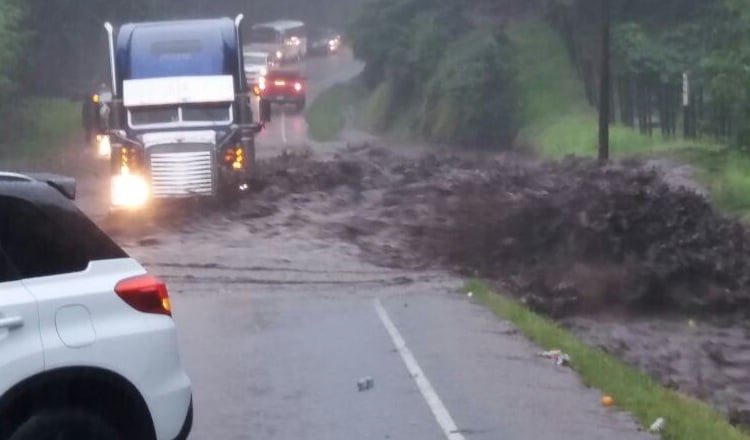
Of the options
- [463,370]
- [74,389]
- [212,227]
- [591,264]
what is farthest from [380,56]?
[74,389]

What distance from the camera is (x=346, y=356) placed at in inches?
577

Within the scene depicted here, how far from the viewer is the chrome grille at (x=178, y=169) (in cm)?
2723

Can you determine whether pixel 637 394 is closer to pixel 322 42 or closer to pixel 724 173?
pixel 724 173

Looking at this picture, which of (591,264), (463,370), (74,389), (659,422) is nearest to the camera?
(74,389)

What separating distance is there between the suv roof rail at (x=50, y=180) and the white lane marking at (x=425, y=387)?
3827mm

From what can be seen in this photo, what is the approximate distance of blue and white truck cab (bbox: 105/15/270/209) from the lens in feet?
89.7

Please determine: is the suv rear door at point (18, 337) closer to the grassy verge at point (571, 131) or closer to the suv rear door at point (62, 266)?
the suv rear door at point (62, 266)

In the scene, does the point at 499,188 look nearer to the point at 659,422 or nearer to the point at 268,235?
the point at 268,235

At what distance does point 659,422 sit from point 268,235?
50.3 feet

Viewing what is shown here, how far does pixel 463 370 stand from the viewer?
45.1 ft

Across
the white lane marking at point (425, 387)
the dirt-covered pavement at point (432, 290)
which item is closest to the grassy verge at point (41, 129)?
the dirt-covered pavement at point (432, 290)

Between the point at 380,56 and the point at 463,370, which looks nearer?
the point at 463,370

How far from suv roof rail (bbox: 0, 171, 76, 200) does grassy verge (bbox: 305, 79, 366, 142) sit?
5006 centimetres

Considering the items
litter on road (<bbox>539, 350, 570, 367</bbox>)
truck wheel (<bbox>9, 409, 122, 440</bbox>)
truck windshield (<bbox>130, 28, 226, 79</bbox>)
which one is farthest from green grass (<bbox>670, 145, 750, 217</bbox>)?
truck wheel (<bbox>9, 409, 122, 440</bbox>)
